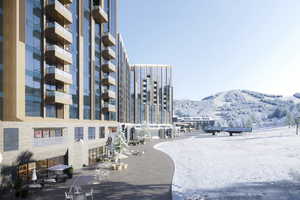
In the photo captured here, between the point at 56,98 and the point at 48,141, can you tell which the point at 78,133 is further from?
the point at 56,98

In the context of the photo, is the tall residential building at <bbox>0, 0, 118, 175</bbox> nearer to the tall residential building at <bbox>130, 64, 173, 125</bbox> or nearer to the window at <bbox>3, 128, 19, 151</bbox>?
the window at <bbox>3, 128, 19, 151</bbox>

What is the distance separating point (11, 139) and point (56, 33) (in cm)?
1251

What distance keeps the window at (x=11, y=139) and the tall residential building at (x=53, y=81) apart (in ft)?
0.15

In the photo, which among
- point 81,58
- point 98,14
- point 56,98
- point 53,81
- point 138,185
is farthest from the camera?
point 98,14

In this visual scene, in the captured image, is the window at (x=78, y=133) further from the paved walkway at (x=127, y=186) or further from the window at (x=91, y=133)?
the paved walkway at (x=127, y=186)

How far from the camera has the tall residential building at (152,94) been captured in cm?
10006

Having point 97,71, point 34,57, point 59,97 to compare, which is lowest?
point 59,97

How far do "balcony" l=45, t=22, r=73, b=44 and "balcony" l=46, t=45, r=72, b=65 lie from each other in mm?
1400

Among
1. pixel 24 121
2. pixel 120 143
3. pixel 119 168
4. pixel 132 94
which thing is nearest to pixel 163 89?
pixel 132 94

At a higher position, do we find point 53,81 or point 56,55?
point 56,55

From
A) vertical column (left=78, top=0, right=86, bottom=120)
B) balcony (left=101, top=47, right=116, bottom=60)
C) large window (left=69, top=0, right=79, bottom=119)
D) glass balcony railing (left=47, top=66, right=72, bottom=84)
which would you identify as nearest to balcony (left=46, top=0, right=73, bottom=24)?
large window (left=69, top=0, right=79, bottom=119)

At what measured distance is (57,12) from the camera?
85.7 ft

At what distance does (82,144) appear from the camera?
100ft

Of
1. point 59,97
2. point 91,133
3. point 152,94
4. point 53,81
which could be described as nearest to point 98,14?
point 53,81
